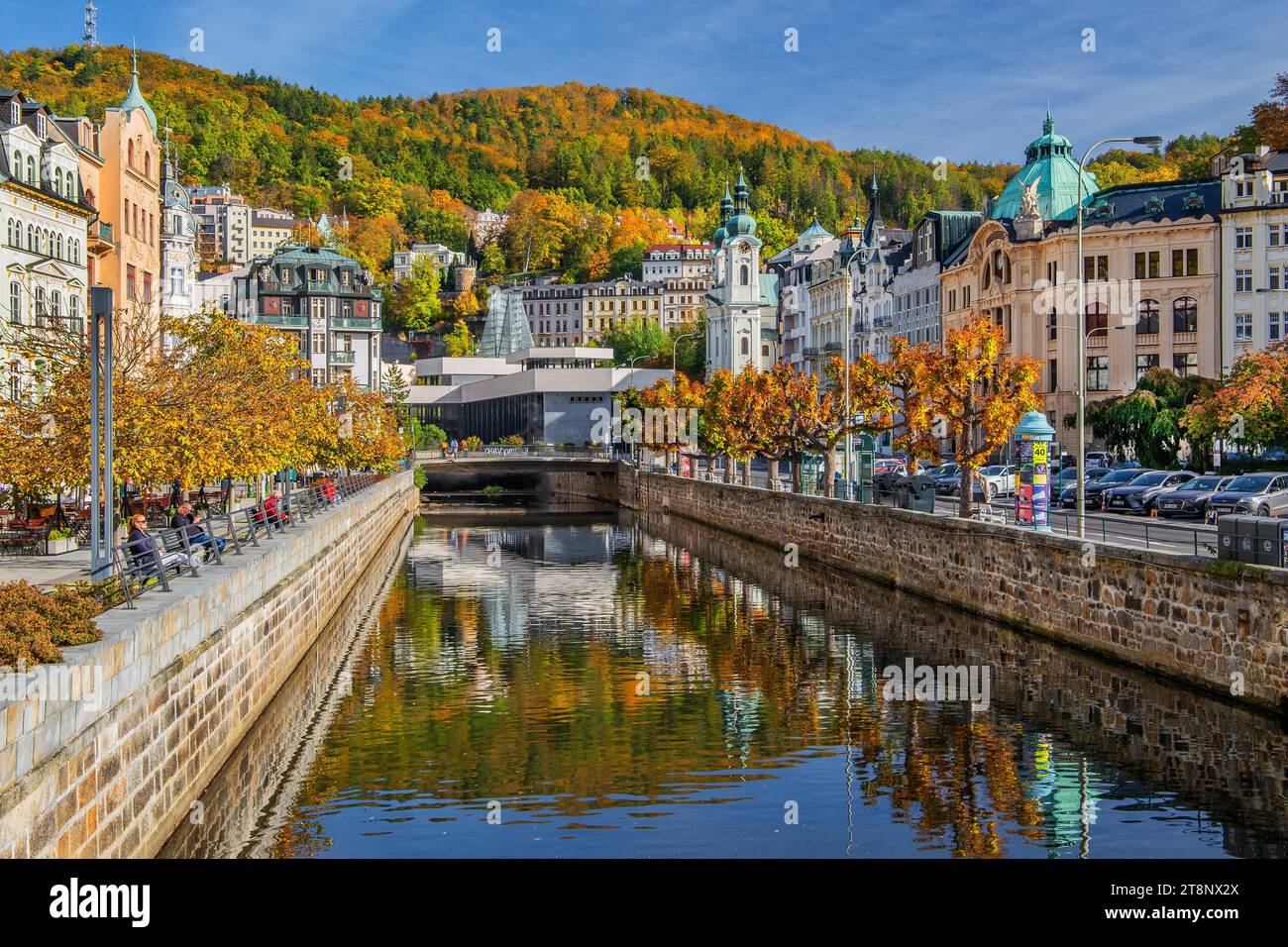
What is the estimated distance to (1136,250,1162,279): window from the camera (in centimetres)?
8306

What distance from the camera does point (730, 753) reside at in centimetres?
2383

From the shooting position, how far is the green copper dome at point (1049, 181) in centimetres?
9112

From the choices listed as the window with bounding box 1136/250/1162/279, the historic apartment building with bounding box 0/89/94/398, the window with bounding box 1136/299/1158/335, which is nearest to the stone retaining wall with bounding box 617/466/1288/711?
the historic apartment building with bounding box 0/89/94/398

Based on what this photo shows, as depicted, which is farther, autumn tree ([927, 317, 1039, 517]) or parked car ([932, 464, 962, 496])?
parked car ([932, 464, 962, 496])

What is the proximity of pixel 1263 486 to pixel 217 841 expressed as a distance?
37.8 m

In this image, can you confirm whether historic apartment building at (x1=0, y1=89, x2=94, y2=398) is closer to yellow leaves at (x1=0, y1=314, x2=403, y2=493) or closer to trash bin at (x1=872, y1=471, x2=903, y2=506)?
yellow leaves at (x1=0, y1=314, x2=403, y2=493)

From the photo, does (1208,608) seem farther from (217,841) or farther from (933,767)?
(217,841)

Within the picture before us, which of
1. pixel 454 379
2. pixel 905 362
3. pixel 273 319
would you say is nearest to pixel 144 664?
pixel 905 362

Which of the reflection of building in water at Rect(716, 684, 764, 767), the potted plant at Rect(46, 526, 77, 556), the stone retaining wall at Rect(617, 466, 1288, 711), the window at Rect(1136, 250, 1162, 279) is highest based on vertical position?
the window at Rect(1136, 250, 1162, 279)

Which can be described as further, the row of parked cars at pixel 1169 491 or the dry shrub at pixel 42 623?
the row of parked cars at pixel 1169 491

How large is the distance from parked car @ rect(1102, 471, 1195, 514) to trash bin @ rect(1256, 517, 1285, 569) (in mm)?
27152

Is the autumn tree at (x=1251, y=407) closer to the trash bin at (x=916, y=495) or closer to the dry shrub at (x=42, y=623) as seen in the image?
the trash bin at (x=916, y=495)

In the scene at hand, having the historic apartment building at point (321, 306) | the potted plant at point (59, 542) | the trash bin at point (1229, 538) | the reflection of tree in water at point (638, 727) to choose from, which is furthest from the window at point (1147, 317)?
the historic apartment building at point (321, 306)

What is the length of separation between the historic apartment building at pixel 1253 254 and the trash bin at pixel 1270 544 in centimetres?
5854
